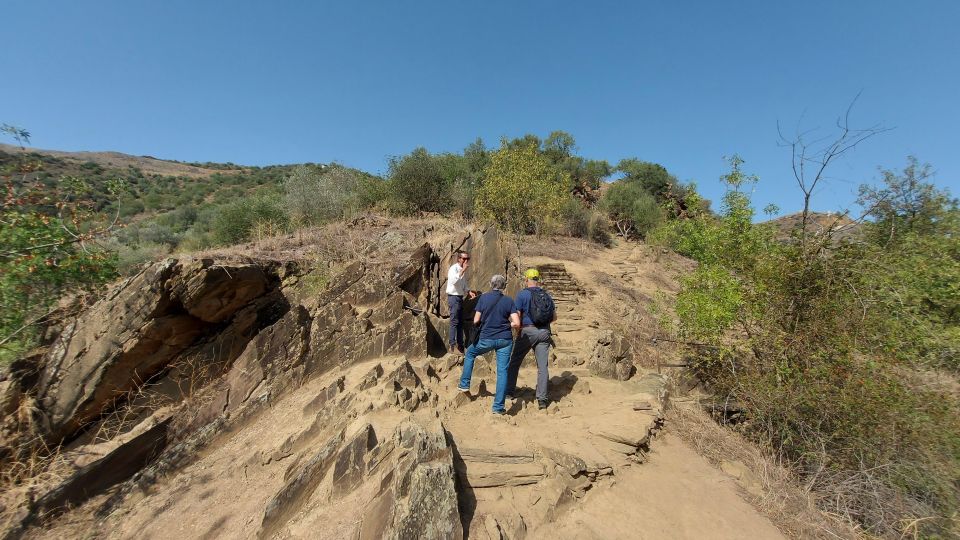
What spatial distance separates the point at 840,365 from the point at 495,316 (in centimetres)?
535

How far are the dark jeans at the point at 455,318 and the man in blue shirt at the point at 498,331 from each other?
1.75 metres

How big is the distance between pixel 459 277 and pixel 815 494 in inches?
234

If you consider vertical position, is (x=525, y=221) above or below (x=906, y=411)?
above

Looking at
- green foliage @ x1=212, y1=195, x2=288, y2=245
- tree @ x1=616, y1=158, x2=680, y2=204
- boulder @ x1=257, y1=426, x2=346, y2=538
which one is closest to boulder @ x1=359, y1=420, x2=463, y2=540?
boulder @ x1=257, y1=426, x2=346, y2=538

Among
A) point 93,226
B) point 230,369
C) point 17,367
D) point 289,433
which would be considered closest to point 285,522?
point 289,433

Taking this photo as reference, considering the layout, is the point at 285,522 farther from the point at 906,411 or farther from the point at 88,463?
the point at 906,411

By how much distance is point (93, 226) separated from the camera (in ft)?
19.7

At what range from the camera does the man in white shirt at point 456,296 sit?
6863mm

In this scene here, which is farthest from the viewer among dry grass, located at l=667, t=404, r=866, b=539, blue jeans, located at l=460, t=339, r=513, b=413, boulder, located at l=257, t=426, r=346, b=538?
blue jeans, located at l=460, t=339, r=513, b=413

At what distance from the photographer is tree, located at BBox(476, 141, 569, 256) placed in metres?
16.9

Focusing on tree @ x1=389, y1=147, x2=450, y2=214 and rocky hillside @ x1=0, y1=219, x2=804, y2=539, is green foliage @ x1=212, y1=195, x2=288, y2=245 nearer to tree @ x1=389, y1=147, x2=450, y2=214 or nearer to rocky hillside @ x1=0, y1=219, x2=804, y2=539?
tree @ x1=389, y1=147, x2=450, y2=214

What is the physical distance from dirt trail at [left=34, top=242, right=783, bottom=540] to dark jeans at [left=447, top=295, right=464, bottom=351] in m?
0.76

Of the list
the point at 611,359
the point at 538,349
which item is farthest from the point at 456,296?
the point at 611,359

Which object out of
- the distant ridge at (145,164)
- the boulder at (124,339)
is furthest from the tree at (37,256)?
the distant ridge at (145,164)
